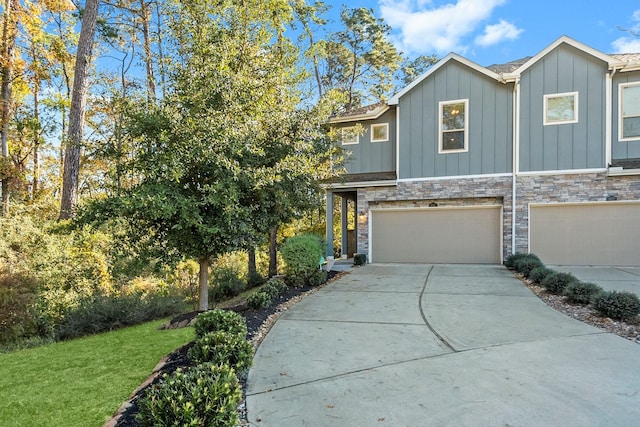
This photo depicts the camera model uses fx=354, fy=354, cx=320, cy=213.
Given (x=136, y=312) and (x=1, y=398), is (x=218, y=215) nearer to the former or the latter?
(x=1, y=398)

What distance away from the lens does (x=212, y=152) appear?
195 inches

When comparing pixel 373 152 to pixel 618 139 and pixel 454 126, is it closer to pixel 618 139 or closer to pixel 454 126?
pixel 454 126

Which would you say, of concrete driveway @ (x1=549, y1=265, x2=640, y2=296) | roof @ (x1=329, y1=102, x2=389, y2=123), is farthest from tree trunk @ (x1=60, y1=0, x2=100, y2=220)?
concrete driveway @ (x1=549, y1=265, x2=640, y2=296)

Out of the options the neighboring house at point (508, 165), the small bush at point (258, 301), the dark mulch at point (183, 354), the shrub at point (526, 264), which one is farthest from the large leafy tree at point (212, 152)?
the shrub at point (526, 264)

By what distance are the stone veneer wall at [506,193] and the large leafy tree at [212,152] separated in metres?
5.93

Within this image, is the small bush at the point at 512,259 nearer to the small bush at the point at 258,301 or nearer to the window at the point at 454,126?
the window at the point at 454,126

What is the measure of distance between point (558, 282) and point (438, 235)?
15.8 ft

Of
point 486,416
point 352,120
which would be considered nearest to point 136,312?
point 486,416

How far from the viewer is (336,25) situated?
794 inches

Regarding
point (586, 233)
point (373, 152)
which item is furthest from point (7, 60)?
point (586, 233)

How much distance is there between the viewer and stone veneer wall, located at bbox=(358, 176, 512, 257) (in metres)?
10.8

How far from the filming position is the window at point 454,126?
36.5 feet

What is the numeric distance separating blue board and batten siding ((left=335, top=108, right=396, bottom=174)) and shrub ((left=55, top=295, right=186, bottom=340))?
747 cm

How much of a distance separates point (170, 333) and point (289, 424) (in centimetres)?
324
